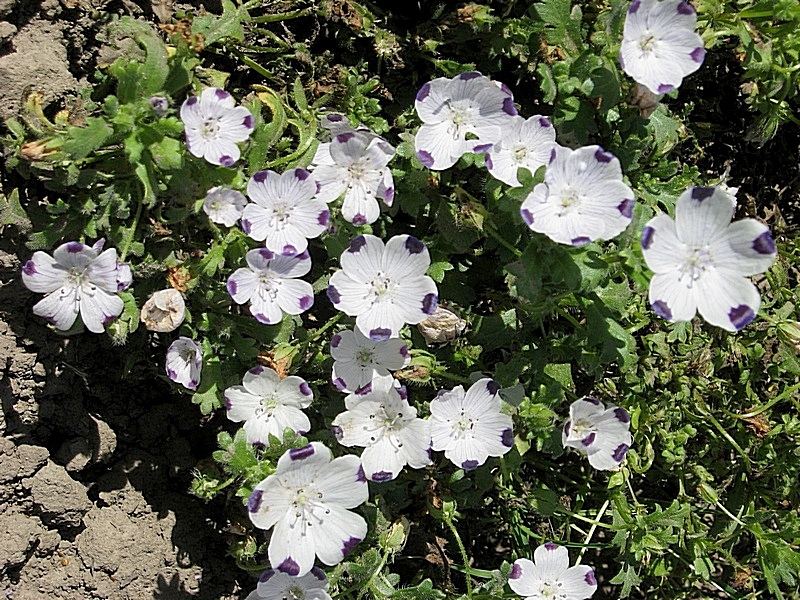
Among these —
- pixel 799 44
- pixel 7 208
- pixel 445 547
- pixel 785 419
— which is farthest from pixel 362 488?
pixel 799 44

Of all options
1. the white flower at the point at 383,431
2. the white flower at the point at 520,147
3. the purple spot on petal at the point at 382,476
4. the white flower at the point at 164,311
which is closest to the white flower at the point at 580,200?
the white flower at the point at 520,147

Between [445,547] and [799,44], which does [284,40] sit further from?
[445,547]

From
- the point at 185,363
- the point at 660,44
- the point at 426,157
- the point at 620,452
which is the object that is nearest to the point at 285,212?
the point at 426,157

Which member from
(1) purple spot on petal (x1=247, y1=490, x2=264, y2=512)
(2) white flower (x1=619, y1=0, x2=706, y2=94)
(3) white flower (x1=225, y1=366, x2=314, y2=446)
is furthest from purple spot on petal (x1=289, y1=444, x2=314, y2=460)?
(2) white flower (x1=619, y1=0, x2=706, y2=94)

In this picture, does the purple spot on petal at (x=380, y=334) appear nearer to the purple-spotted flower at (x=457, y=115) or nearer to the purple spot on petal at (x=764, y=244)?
the purple-spotted flower at (x=457, y=115)

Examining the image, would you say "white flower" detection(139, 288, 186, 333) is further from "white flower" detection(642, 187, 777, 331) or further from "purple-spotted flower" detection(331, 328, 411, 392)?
"white flower" detection(642, 187, 777, 331)

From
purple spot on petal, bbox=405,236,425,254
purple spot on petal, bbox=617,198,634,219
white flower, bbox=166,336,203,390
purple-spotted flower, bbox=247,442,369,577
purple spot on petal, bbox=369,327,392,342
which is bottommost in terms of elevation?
purple-spotted flower, bbox=247,442,369,577
